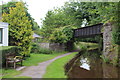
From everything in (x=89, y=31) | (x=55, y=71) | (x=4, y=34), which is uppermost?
(x=89, y=31)

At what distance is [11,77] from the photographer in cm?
676

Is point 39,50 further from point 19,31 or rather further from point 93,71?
point 93,71

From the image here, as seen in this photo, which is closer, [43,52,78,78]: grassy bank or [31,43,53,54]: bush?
[43,52,78,78]: grassy bank

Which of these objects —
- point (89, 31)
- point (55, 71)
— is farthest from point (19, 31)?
point (89, 31)

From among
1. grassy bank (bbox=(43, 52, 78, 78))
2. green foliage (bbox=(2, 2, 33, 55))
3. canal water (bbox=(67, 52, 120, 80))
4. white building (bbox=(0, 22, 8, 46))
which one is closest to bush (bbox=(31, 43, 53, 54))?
green foliage (bbox=(2, 2, 33, 55))

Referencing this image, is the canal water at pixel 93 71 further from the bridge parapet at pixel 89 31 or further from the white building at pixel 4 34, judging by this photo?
the bridge parapet at pixel 89 31

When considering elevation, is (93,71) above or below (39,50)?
below

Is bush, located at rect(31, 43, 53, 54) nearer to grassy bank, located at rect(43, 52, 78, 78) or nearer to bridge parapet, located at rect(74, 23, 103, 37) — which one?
bridge parapet, located at rect(74, 23, 103, 37)

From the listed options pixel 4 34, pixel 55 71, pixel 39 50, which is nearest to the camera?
pixel 55 71

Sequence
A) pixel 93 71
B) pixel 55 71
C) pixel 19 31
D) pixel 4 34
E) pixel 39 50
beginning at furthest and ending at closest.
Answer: pixel 39 50, pixel 19 31, pixel 4 34, pixel 93 71, pixel 55 71

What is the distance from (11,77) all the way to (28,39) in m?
5.27

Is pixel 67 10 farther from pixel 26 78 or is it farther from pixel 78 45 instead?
pixel 26 78

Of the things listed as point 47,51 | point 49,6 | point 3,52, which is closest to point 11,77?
point 3,52

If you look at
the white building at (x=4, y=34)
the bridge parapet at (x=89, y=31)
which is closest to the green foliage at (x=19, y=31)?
the white building at (x=4, y=34)
